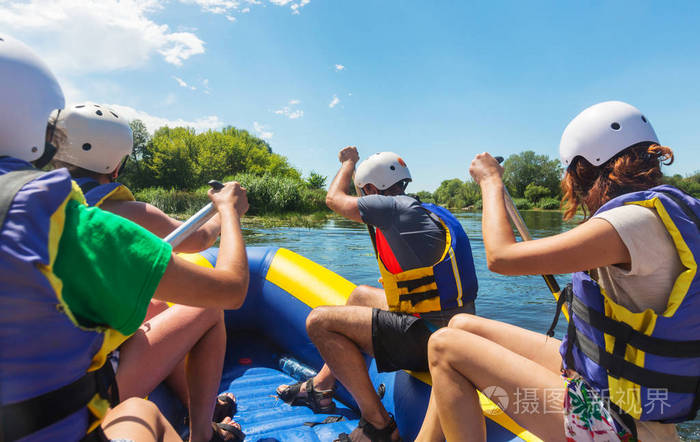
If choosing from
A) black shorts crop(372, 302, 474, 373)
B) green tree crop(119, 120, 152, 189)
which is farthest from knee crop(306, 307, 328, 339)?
green tree crop(119, 120, 152, 189)

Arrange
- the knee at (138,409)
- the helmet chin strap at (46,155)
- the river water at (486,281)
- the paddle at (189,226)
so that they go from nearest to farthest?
the helmet chin strap at (46,155), the knee at (138,409), the paddle at (189,226), the river water at (486,281)

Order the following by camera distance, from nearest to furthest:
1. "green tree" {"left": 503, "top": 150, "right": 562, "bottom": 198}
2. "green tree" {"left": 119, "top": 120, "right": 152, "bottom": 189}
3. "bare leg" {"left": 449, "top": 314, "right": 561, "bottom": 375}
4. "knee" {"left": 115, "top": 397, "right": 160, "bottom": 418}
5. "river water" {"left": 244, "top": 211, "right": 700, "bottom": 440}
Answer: "knee" {"left": 115, "top": 397, "right": 160, "bottom": 418}, "bare leg" {"left": 449, "top": 314, "right": 561, "bottom": 375}, "river water" {"left": 244, "top": 211, "right": 700, "bottom": 440}, "green tree" {"left": 119, "top": 120, "right": 152, "bottom": 189}, "green tree" {"left": 503, "top": 150, "right": 562, "bottom": 198}

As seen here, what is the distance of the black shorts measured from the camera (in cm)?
204

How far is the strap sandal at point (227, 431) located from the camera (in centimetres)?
206

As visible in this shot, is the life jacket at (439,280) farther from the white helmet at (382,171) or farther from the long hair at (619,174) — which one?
the long hair at (619,174)

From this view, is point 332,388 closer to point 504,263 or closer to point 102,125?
point 504,263

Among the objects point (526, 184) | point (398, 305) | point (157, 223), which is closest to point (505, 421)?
point (398, 305)

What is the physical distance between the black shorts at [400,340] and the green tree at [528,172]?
63.4 m

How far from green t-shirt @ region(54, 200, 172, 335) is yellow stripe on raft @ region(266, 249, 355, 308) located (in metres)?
2.11

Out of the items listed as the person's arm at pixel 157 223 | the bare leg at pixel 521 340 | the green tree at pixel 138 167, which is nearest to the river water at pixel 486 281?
the bare leg at pixel 521 340

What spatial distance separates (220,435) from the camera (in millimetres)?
2084

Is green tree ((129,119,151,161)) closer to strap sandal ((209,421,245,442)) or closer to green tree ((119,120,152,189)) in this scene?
green tree ((119,120,152,189))

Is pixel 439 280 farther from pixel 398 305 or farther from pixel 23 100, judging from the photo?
pixel 23 100

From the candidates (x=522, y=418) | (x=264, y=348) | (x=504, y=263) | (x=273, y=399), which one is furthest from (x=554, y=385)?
(x=264, y=348)
